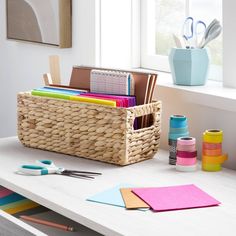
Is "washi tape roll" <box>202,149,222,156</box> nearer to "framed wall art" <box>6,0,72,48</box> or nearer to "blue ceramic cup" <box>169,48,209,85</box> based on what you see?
"blue ceramic cup" <box>169,48,209,85</box>

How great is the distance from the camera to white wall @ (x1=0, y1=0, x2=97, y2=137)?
254cm

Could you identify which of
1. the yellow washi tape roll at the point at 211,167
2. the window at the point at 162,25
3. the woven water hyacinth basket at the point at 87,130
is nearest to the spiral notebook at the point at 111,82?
the woven water hyacinth basket at the point at 87,130

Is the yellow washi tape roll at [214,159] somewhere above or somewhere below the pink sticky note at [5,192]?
above

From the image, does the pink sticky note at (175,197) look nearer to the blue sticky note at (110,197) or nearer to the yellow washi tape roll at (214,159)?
the blue sticky note at (110,197)

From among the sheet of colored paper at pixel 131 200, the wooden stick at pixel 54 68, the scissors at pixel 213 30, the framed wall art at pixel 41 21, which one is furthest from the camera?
the framed wall art at pixel 41 21

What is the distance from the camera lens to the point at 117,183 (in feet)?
6.05

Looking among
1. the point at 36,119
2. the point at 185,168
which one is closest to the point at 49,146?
the point at 36,119

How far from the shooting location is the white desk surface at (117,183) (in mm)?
1522

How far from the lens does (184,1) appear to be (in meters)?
2.49

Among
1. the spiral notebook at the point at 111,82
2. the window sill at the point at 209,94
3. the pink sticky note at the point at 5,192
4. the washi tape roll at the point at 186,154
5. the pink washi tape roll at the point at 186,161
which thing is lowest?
the pink sticky note at the point at 5,192

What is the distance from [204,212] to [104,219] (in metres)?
0.24

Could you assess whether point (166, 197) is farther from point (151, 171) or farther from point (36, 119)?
point (36, 119)

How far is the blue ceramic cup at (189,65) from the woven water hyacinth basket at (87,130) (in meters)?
0.17

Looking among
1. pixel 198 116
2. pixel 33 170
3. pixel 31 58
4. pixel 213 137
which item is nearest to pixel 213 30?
pixel 198 116
